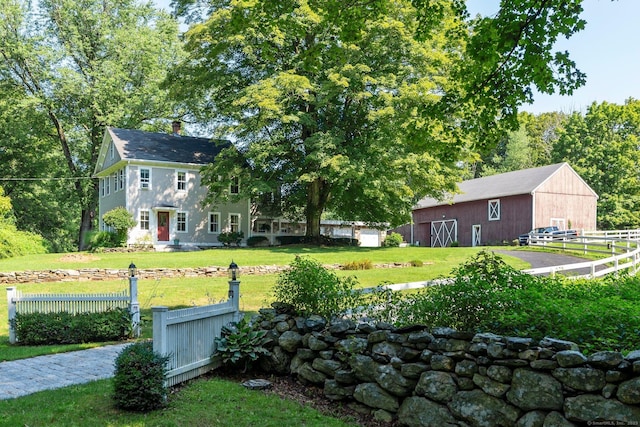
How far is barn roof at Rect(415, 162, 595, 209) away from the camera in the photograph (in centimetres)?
3390

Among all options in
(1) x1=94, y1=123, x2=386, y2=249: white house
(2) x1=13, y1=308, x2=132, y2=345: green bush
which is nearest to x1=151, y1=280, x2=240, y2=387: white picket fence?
(2) x1=13, y1=308, x2=132, y2=345: green bush

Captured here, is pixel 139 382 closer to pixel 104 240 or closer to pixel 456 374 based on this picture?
pixel 456 374

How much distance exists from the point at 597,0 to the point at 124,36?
36.0 metres

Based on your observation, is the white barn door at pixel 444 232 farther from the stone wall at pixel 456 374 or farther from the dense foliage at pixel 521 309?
the stone wall at pixel 456 374

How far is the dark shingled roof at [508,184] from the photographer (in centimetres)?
3394

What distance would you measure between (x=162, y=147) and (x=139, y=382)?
29.2m

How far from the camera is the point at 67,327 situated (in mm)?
9492

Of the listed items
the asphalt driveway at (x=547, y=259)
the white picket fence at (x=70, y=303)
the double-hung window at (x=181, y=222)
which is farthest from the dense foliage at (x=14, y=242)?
the asphalt driveway at (x=547, y=259)

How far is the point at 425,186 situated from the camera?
2614 cm

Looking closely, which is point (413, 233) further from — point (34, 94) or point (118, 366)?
point (118, 366)

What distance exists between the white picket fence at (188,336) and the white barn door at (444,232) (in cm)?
3396

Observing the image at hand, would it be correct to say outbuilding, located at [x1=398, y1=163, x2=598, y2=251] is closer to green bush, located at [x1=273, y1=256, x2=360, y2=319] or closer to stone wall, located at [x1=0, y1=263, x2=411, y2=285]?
stone wall, located at [x1=0, y1=263, x2=411, y2=285]

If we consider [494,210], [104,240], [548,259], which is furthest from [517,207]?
[104,240]

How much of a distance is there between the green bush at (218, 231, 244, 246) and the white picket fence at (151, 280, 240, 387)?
2464 cm
